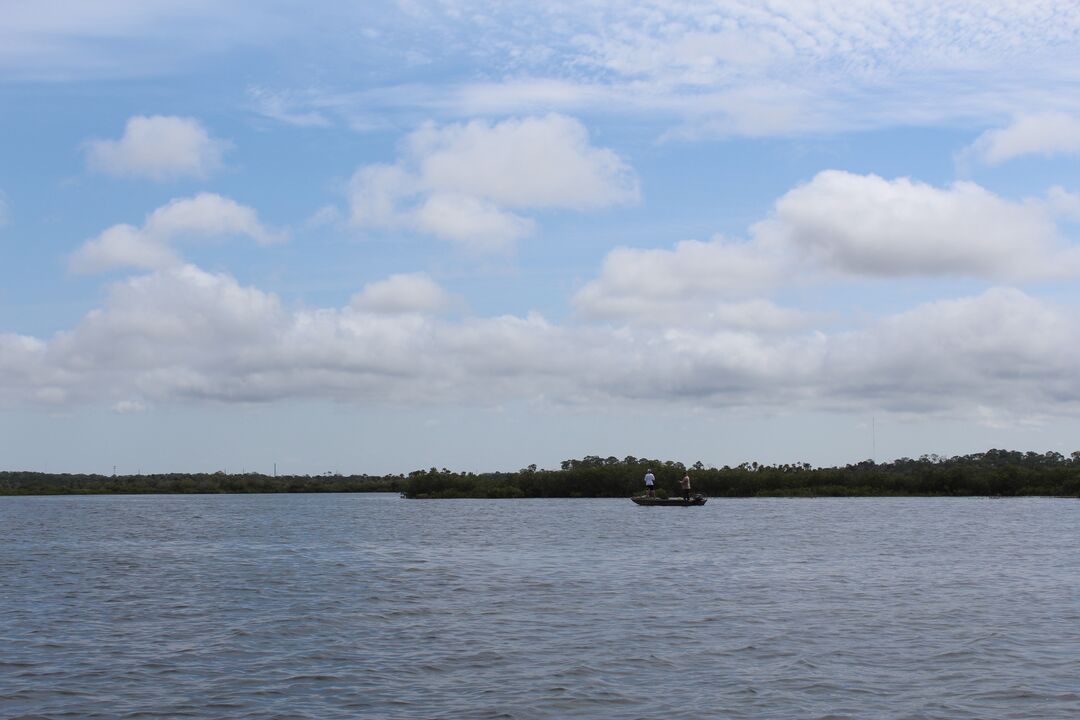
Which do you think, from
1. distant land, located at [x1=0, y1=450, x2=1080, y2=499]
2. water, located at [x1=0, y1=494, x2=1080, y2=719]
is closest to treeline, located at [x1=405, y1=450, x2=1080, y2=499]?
distant land, located at [x1=0, y1=450, x2=1080, y2=499]

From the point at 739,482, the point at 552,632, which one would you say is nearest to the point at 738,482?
the point at 739,482

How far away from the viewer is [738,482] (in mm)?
134125

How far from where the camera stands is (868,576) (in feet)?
107

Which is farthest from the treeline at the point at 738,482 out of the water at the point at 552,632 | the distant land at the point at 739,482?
the water at the point at 552,632

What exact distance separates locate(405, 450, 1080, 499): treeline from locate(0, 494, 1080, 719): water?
283 ft

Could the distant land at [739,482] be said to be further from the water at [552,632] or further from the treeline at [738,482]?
the water at [552,632]

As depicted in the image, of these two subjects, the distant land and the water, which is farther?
the distant land

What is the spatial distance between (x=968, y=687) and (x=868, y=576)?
53.4 feet

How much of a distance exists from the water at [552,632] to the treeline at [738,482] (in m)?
86.3

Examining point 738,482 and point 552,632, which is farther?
point 738,482

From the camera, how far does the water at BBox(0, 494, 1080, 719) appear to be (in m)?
16.3

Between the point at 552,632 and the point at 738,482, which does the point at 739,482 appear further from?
the point at 552,632

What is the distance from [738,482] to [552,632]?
4510 inches

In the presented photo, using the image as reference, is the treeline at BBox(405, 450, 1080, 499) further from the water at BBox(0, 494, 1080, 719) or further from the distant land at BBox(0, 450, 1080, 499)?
the water at BBox(0, 494, 1080, 719)
